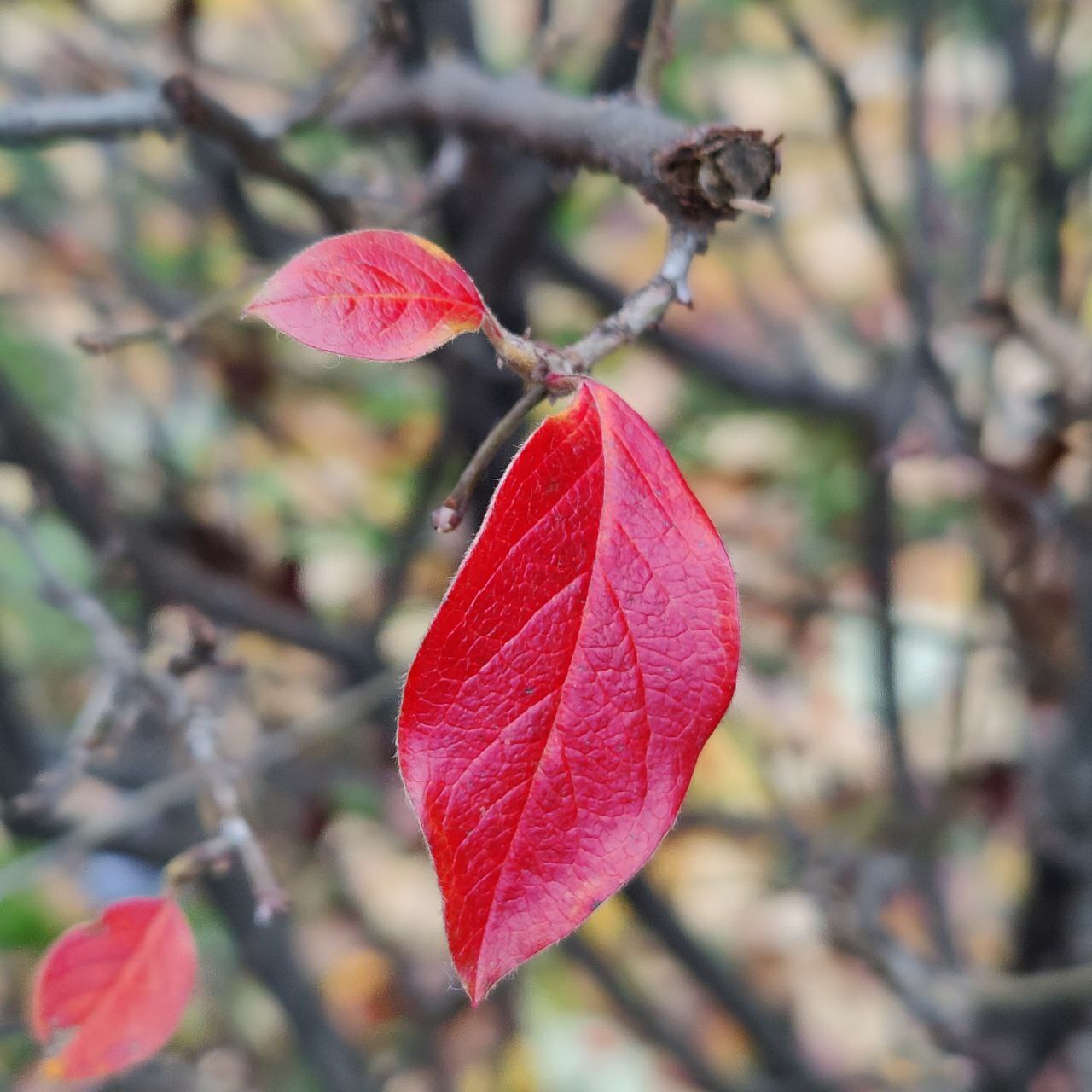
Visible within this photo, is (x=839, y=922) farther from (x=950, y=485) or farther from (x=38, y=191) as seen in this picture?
(x=38, y=191)

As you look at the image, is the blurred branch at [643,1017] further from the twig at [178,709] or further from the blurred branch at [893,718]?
the twig at [178,709]

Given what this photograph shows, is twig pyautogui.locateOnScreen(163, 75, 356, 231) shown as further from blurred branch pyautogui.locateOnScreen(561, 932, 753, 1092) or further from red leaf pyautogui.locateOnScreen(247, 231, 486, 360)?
blurred branch pyautogui.locateOnScreen(561, 932, 753, 1092)

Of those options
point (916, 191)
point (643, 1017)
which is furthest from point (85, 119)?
point (643, 1017)

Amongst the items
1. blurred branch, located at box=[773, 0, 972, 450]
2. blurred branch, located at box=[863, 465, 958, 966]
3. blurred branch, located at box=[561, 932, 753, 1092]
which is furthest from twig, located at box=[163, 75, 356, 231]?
blurred branch, located at box=[561, 932, 753, 1092]

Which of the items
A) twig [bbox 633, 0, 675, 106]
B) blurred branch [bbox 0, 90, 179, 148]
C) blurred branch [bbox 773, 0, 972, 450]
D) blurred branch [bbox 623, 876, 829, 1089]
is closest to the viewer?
twig [bbox 633, 0, 675, 106]

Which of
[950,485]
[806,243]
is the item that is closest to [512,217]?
[950,485]

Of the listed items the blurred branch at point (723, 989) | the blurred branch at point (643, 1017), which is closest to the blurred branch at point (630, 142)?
the blurred branch at point (723, 989)
